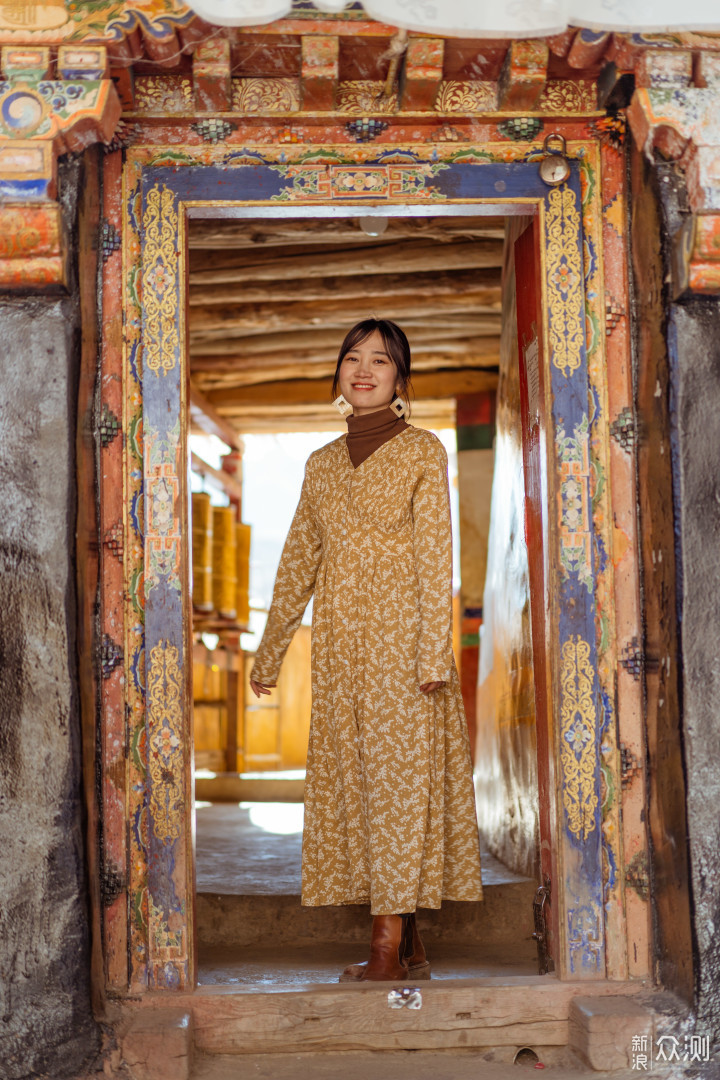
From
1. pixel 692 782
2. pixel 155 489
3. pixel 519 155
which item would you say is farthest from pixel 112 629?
pixel 519 155

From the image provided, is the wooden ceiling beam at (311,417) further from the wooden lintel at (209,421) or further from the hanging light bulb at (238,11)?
the hanging light bulb at (238,11)

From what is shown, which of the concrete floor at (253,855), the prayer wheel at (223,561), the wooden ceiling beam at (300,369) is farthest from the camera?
the prayer wheel at (223,561)

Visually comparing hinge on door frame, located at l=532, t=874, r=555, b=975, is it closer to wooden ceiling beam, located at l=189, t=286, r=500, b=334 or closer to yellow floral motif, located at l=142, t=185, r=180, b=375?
yellow floral motif, located at l=142, t=185, r=180, b=375

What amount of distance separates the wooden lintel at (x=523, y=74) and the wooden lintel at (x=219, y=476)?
558cm

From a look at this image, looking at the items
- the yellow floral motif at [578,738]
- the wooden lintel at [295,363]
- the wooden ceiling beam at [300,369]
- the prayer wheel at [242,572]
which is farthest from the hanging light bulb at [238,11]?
the prayer wheel at [242,572]

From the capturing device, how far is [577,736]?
3365 millimetres

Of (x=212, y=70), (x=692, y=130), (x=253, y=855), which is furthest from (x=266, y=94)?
(x=253, y=855)

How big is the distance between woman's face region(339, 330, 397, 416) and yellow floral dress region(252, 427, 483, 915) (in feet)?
0.53

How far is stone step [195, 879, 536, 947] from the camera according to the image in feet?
13.6

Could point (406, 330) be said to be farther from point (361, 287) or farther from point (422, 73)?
point (422, 73)

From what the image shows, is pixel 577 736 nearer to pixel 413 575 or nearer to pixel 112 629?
pixel 413 575

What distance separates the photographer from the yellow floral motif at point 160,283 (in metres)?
3.45

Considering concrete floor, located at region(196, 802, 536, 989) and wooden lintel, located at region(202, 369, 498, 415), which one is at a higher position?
wooden lintel, located at region(202, 369, 498, 415)

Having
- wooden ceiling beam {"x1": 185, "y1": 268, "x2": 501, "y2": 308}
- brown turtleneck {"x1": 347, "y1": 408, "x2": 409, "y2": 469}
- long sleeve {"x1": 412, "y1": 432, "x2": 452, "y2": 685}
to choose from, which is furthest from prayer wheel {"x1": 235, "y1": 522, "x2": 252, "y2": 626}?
long sleeve {"x1": 412, "y1": 432, "x2": 452, "y2": 685}
